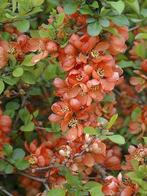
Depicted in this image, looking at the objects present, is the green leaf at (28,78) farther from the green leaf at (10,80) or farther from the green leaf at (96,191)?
the green leaf at (96,191)

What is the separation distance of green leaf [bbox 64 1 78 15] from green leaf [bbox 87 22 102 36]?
0.25 feet

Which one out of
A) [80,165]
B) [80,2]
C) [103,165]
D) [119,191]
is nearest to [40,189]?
[103,165]

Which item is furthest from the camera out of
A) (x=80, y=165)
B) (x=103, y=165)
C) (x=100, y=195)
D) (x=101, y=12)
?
(x=103, y=165)

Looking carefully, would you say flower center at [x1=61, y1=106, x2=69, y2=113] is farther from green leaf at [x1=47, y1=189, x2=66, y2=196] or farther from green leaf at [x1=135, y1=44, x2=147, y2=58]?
green leaf at [x1=135, y1=44, x2=147, y2=58]

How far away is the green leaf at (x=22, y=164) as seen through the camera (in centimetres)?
190

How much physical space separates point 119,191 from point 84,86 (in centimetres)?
36

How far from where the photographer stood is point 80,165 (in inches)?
72.2

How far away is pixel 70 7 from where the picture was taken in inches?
67.2

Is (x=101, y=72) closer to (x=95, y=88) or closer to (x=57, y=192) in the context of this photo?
(x=95, y=88)

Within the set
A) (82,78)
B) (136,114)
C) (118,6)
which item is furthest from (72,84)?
(136,114)

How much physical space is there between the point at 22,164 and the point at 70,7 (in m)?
0.60

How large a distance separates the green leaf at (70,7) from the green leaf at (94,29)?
3.0 inches

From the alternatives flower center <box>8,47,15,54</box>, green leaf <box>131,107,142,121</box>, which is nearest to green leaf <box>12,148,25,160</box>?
flower center <box>8,47,15,54</box>

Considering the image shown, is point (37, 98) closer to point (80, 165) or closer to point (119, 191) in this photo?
point (80, 165)
